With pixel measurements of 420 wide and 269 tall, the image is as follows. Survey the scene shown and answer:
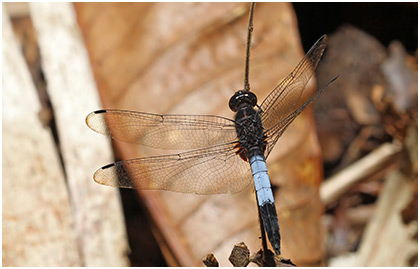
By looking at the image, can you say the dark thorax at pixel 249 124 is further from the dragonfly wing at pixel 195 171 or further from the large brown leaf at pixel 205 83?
the large brown leaf at pixel 205 83

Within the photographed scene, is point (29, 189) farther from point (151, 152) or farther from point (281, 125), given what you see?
point (281, 125)

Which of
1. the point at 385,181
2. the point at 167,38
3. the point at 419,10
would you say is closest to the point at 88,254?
the point at 167,38

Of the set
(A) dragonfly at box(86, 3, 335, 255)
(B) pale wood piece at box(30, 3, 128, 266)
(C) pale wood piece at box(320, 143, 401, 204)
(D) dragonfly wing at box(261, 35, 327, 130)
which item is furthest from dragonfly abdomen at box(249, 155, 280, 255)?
(C) pale wood piece at box(320, 143, 401, 204)

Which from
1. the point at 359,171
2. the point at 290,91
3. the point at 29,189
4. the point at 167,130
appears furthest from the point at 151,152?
the point at 359,171

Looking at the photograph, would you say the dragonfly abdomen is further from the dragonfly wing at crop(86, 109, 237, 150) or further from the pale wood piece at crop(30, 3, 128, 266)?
the pale wood piece at crop(30, 3, 128, 266)

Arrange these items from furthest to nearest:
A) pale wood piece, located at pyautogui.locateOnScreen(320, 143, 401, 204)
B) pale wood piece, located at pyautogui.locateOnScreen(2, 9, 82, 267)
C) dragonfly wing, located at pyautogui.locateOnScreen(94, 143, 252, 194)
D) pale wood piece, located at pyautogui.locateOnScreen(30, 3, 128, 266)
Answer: pale wood piece, located at pyautogui.locateOnScreen(320, 143, 401, 204)
pale wood piece, located at pyautogui.locateOnScreen(30, 3, 128, 266)
pale wood piece, located at pyautogui.locateOnScreen(2, 9, 82, 267)
dragonfly wing, located at pyautogui.locateOnScreen(94, 143, 252, 194)

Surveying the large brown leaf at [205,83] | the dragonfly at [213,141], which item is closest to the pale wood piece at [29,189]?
the large brown leaf at [205,83]

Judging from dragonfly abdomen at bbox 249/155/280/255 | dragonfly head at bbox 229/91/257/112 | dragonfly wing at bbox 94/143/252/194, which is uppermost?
dragonfly head at bbox 229/91/257/112
